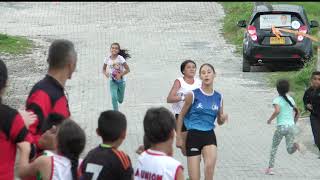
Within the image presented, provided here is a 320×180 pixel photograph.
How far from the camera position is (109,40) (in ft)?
75.9

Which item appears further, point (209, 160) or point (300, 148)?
point (300, 148)

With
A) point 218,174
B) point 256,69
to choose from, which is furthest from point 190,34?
point 218,174

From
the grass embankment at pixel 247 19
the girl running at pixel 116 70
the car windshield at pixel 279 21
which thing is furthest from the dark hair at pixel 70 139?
the car windshield at pixel 279 21

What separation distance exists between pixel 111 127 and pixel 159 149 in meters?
0.37

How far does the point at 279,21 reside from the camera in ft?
58.9

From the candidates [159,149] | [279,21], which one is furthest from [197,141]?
[279,21]

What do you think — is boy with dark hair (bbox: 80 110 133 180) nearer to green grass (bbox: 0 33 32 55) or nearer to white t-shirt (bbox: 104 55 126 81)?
white t-shirt (bbox: 104 55 126 81)

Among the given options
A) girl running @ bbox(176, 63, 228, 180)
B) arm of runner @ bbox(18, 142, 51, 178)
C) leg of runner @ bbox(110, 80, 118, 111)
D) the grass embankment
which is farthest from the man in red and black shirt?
the grass embankment

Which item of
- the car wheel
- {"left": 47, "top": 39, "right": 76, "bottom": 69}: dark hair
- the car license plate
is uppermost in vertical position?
the car license plate

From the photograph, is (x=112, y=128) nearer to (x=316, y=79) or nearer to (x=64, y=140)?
(x=64, y=140)

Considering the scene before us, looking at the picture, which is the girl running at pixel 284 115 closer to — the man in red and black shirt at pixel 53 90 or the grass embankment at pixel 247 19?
the grass embankment at pixel 247 19

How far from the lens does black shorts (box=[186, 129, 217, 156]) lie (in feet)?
27.0

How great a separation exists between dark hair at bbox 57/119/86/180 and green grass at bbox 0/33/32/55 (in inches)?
637

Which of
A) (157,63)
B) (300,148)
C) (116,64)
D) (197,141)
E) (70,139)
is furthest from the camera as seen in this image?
(157,63)
